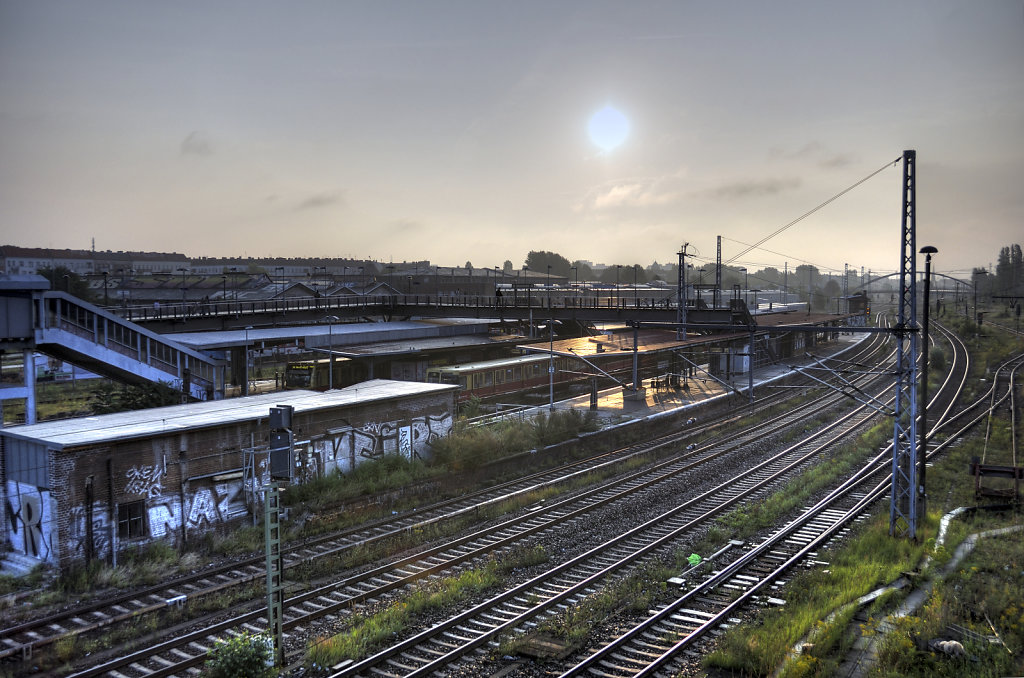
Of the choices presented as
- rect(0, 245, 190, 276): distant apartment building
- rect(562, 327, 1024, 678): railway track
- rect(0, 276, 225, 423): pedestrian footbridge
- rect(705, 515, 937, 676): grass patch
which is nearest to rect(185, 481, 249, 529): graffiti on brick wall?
rect(562, 327, 1024, 678): railway track

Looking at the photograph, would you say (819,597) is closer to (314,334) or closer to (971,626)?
(971,626)

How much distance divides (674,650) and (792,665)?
1.66 metres

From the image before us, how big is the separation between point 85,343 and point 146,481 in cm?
1114

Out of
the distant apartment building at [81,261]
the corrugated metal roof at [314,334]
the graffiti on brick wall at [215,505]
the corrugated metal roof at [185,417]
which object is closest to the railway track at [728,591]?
the graffiti on brick wall at [215,505]

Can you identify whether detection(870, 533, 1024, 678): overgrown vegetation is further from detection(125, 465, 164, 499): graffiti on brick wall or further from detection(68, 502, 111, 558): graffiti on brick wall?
detection(68, 502, 111, 558): graffiti on brick wall

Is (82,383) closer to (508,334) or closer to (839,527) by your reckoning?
(508,334)

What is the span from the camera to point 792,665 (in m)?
9.01

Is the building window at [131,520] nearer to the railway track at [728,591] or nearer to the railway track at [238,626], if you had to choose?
the railway track at [238,626]

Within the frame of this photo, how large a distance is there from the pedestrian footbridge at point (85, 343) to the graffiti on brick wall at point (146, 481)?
9882 millimetres

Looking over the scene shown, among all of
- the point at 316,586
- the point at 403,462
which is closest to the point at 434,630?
the point at 316,586

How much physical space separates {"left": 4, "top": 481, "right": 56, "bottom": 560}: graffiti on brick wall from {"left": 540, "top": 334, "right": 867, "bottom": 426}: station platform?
58.6ft

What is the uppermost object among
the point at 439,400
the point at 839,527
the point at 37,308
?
the point at 37,308

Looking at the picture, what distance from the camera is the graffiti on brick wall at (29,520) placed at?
1311cm

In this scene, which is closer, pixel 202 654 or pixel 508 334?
pixel 202 654
